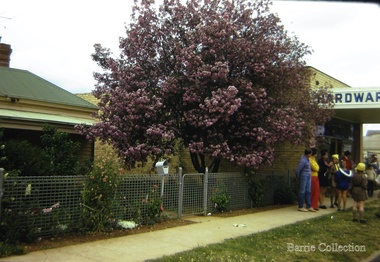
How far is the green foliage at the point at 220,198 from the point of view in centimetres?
1070

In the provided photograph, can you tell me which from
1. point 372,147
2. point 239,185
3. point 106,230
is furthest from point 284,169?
point 372,147

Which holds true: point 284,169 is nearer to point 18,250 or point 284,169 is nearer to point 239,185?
point 239,185

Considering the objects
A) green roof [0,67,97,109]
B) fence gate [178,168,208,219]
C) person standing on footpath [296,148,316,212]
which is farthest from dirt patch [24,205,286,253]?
green roof [0,67,97,109]

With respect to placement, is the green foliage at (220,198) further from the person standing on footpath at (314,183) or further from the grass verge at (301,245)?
the person standing on footpath at (314,183)

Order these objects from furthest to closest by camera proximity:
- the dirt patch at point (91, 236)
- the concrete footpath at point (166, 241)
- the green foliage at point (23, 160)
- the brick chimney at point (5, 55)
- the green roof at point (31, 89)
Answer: the brick chimney at point (5, 55)
the green roof at point (31, 89)
the green foliage at point (23, 160)
the dirt patch at point (91, 236)
the concrete footpath at point (166, 241)

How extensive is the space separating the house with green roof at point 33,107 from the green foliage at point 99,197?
4.78 metres

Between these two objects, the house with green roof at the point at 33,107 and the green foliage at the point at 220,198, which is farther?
the house with green roof at the point at 33,107

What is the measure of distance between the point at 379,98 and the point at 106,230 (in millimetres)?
11223

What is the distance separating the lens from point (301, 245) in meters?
7.40

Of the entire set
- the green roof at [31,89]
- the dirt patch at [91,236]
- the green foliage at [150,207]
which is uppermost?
the green roof at [31,89]

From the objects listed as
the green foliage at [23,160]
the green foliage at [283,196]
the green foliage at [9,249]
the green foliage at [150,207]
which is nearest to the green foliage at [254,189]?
the green foliage at [283,196]

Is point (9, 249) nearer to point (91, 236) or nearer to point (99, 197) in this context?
point (91, 236)

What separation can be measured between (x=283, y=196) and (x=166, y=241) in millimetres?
6847

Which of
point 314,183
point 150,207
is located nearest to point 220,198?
point 150,207
